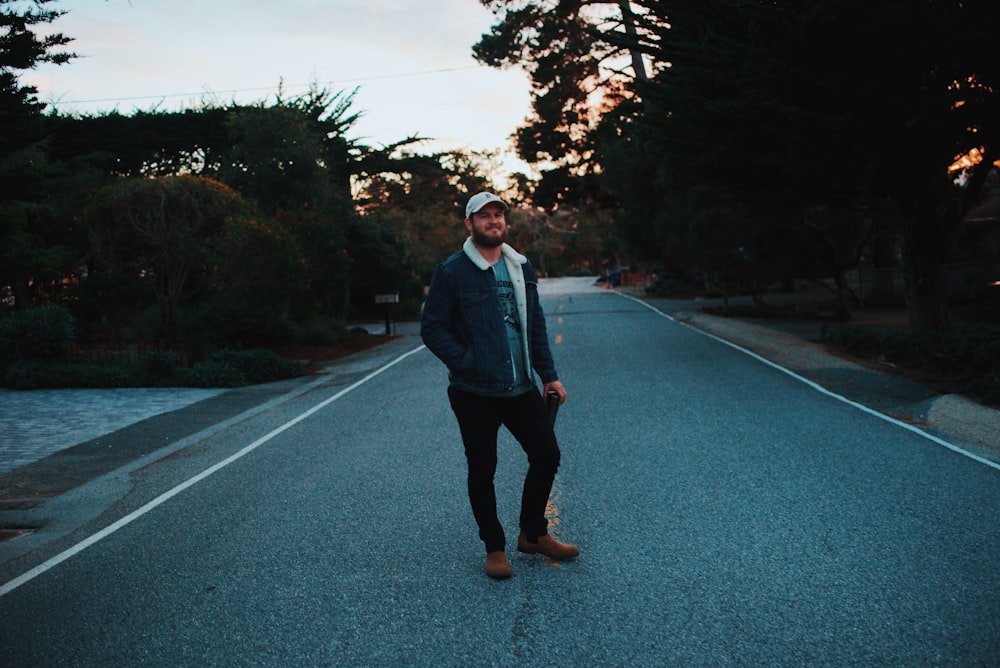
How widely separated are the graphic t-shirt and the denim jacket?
1.4 inches

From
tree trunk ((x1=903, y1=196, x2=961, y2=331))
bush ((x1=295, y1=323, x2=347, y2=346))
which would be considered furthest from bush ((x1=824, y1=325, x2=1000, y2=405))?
bush ((x1=295, y1=323, x2=347, y2=346))

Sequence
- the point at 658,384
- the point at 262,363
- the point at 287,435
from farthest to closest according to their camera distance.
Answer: the point at 262,363 → the point at 658,384 → the point at 287,435

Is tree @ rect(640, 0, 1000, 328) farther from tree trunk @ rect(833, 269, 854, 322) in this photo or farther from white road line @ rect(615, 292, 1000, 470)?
tree trunk @ rect(833, 269, 854, 322)

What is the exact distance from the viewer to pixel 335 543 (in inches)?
219

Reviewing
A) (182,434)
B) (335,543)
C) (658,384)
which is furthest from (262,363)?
(335,543)

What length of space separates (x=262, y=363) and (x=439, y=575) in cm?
1224

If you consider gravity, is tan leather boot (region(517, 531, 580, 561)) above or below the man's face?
below

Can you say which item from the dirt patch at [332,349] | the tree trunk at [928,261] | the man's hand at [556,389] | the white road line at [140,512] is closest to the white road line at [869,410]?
the tree trunk at [928,261]

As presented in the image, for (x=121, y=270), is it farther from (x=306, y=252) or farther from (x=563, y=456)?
(x=563, y=456)

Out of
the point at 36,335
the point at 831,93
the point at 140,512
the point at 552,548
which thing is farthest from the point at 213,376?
the point at 552,548

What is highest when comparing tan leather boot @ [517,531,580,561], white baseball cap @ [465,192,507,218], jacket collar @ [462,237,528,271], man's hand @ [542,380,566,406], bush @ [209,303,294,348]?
white baseball cap @ [465,192,507,218]

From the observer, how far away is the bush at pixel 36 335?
1579 centimetres

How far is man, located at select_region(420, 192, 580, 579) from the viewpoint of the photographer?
477 cm

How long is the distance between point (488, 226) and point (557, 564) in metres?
2.00
